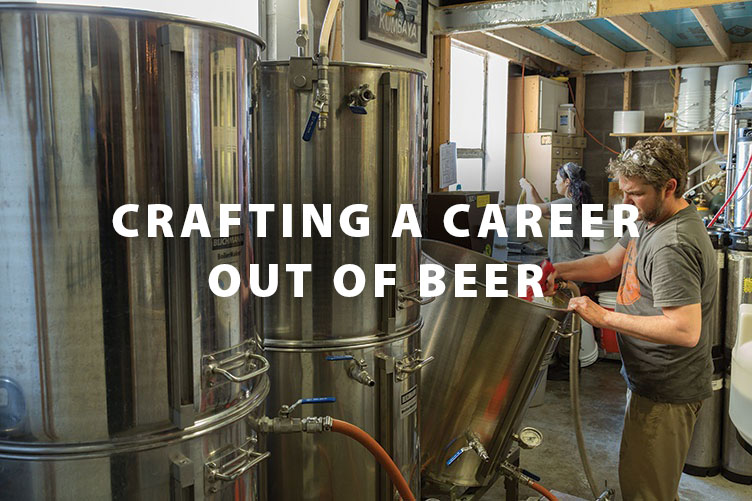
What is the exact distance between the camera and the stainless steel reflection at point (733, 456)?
123 inches

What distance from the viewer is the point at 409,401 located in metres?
1.98

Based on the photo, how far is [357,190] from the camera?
5.74 ft

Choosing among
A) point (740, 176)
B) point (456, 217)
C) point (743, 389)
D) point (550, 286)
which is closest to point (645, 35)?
point (740, 176)

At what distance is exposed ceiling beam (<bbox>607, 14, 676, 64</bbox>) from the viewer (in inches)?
184

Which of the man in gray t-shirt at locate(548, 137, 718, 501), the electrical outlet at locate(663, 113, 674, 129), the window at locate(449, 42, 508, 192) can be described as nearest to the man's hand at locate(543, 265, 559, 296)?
the man in gray t-shirt at locate(548, 137, 718, 501)

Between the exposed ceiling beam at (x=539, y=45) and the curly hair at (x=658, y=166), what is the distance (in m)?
2.71

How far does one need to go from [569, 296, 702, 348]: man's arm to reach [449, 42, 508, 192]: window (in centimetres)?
399

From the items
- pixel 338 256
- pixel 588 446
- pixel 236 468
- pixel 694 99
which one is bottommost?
pixel 588 446

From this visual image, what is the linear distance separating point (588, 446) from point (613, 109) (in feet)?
15.2

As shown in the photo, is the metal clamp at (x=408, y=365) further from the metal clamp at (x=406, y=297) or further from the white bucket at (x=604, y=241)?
the white bucket at (x=604, y=241)

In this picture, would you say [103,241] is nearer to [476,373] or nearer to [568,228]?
[476,373]

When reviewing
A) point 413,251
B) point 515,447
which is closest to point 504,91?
point 515,447

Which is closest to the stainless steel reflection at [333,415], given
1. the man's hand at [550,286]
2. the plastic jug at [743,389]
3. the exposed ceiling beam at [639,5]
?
the man's hand at [550,286]

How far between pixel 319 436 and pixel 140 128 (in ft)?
3.42
